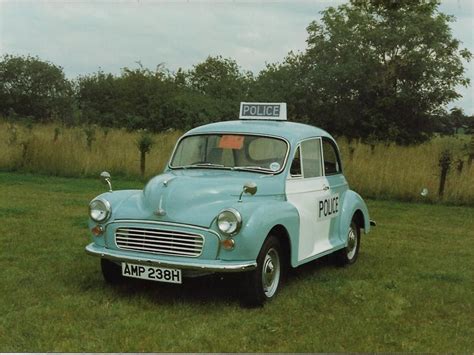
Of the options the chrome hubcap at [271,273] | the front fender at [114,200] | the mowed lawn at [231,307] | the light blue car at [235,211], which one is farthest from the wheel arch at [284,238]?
the front fender at [114,200]

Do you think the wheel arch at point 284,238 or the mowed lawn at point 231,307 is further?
the wheel arch at point 284,238

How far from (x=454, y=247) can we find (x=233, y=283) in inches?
172

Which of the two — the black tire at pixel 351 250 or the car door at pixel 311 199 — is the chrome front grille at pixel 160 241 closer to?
the car door at pixel 311 199

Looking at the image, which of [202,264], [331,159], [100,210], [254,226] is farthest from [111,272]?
[331,159]

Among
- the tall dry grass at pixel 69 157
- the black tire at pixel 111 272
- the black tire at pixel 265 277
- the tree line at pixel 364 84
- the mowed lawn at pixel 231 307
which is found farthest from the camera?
the tree line at pixel 364 84

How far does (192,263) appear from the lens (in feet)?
17.7

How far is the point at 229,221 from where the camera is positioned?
548cm

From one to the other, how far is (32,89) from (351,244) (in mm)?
32156

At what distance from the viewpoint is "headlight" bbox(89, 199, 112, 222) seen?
5.94 meters

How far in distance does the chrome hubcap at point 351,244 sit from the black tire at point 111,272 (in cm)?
286

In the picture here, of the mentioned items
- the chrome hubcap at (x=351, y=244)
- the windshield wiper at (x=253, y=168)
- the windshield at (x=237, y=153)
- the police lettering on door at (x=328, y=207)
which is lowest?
the chrome hubcap at (x=351, y=244)

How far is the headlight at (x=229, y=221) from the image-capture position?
5.43 meters

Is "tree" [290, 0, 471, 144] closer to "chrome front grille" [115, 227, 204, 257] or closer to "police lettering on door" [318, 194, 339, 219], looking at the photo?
"police lettering on door" [318, 194, 339, 219]

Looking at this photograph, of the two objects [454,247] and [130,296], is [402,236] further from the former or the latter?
[130,296]
